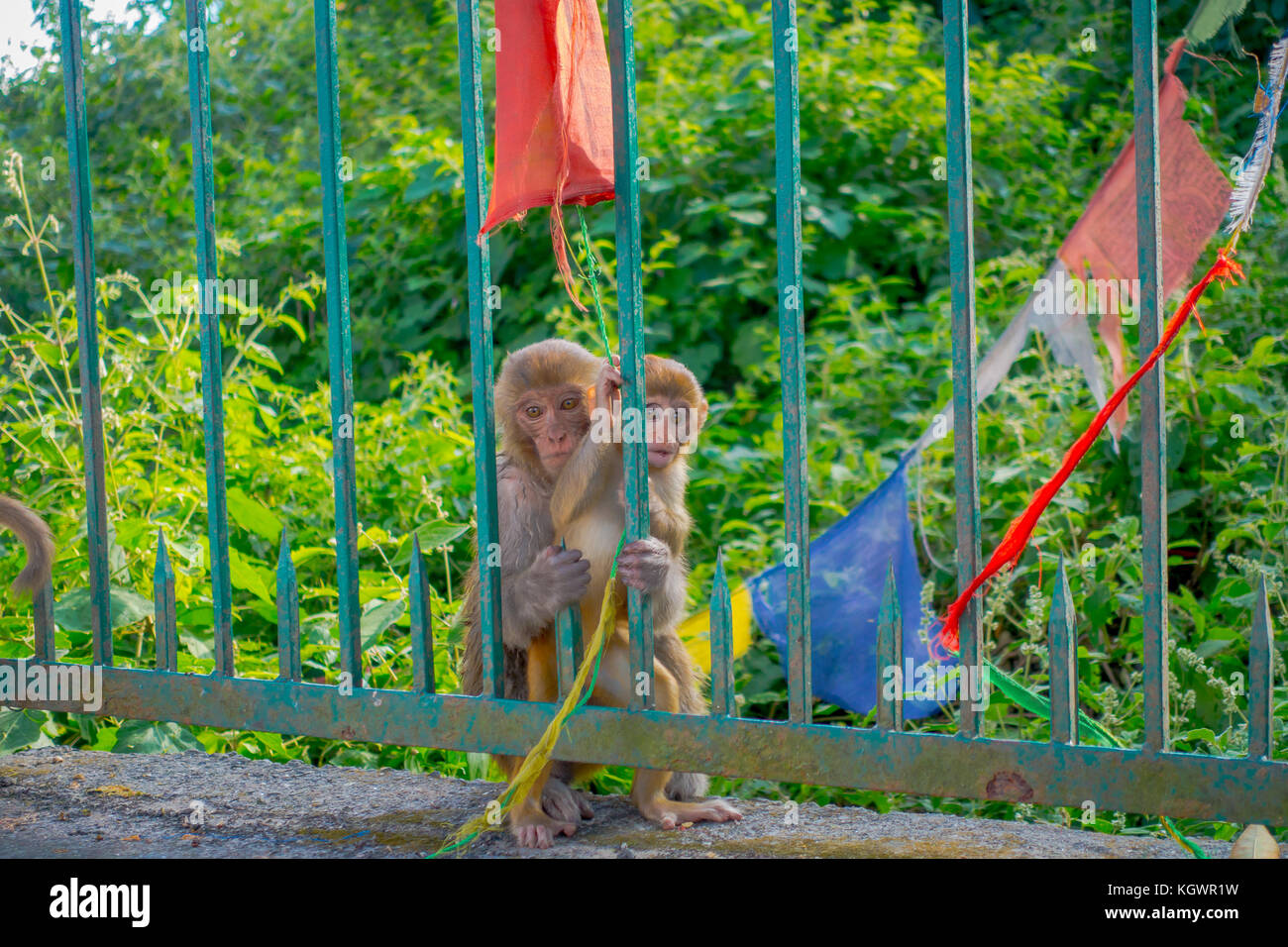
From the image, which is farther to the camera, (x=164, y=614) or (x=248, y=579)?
(x=248, y=579)

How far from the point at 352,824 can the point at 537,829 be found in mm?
464

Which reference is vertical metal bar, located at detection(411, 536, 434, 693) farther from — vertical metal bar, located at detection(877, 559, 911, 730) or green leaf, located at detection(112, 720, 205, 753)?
green leaf, located at detection(112, 720, 205, 753)

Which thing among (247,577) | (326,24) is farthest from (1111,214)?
(247,577)

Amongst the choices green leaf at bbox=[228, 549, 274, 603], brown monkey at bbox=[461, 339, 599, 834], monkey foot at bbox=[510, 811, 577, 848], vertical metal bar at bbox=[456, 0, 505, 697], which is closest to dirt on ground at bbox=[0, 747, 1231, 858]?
monkey foot at bbox=[510, 811, 577, 848]

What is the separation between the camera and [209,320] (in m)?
2.94

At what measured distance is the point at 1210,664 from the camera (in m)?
4.00

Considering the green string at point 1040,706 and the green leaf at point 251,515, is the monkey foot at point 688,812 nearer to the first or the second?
the green string at point 1040,706

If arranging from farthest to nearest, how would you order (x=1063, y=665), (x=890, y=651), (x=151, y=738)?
(x=151, y=738) < (x=890, y=651) < (x=1063, y=665)

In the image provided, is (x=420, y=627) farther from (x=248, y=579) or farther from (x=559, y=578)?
(x=248, y=579)

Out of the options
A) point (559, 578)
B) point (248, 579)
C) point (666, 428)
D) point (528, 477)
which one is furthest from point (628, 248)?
point (248, 579)

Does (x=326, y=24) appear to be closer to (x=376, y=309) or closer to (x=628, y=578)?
(x=628, y=578)

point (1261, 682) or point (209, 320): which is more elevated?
point (209, 320)

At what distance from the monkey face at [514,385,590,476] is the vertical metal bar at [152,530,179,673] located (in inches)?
36.7
